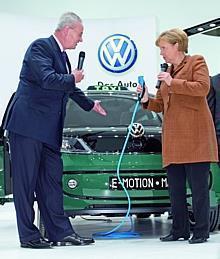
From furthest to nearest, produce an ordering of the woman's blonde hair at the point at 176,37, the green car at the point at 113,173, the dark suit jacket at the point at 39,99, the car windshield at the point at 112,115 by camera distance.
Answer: the car windshield at the point at 112,115 → the green car at the point at 113,173 → the woman's blonde hair at the point at 176,37 → the dark suit jacket at the point at 39,99

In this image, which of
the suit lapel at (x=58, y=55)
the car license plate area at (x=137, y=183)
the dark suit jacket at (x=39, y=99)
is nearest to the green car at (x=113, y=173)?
the car license plate area at (x=137, y=183)

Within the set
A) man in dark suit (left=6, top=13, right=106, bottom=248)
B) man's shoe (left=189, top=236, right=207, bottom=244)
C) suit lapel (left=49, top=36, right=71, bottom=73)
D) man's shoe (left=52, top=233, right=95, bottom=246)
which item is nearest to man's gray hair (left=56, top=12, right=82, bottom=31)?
man in dark suit (left=6, top=13, right=106, bottom=248)

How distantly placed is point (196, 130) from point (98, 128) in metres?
0.79

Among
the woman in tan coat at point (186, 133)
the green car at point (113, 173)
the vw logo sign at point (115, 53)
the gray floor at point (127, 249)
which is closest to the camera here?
the gray floor at point (127, 249)

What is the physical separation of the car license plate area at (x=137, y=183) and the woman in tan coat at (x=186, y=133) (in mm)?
190

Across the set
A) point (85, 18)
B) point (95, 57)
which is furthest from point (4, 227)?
point (85, 18)

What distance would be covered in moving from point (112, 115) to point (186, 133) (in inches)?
38.2

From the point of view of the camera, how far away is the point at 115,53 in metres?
9.97

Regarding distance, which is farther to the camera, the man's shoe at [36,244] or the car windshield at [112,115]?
the car windshield at [112,115]

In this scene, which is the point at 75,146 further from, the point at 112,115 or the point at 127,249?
the point at 127,249

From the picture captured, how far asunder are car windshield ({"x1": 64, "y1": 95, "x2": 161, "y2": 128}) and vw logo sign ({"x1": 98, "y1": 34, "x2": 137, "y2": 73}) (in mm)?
4394

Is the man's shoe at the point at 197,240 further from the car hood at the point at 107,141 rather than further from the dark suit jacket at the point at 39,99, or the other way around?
the dark suit jacket at the point at 39,99

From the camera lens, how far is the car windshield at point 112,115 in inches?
198

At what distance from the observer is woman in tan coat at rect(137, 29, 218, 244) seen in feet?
14.2
